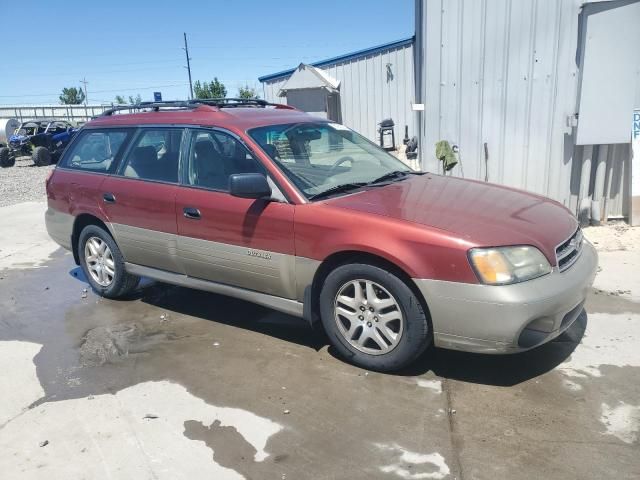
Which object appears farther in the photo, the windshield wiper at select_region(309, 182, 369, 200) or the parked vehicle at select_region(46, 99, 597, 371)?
the windshield wiper at select_region(309, 182, 369, 200)

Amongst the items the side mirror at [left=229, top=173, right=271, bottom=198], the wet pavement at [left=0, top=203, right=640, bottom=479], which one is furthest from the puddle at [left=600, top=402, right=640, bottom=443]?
the side mirror at [left=229, top=173, right=271, bottom=198]

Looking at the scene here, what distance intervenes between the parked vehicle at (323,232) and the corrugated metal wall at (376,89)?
14.0 metres

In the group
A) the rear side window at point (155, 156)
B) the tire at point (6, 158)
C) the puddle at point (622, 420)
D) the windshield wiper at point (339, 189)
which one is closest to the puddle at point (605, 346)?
the puddle at point (622, 420)

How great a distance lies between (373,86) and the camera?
18812 millimetres

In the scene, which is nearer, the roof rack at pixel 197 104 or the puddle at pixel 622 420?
the puddle at pixel 622 420

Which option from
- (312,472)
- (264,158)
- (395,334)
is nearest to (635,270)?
(395,334)

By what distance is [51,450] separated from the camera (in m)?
2.92

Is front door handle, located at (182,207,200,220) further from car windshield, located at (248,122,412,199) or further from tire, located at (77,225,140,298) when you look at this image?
tire, located at (77,225,140,298)

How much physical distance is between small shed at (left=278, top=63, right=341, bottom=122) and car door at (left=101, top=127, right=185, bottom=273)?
555 inches

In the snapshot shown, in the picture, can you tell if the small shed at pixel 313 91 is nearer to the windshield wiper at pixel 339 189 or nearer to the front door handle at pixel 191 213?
the front door handle at pixel 191 213

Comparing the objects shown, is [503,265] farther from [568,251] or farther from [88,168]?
[88,168]

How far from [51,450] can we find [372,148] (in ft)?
10.7

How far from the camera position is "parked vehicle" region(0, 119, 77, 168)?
67.4ft

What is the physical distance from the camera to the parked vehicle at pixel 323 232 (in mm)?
3109
